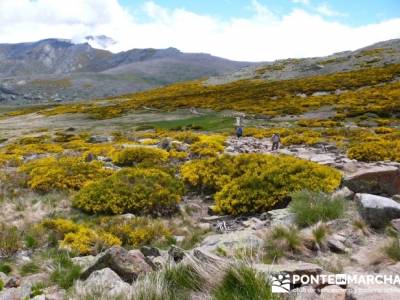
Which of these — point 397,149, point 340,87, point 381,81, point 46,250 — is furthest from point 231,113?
point 46,250

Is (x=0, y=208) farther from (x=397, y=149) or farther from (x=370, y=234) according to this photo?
(x=397, y=149)

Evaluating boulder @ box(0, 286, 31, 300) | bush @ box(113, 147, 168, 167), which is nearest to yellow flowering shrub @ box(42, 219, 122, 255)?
boulder @ box(0, 286, 31, 300)

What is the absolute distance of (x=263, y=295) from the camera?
4.89 metres

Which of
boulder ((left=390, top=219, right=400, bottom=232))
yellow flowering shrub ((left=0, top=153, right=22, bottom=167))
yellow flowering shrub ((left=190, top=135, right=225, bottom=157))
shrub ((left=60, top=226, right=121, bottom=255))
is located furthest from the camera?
yellow flowering shrub ((left=0, top=153, right=22, bottom=167))

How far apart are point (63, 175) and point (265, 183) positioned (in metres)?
7.80

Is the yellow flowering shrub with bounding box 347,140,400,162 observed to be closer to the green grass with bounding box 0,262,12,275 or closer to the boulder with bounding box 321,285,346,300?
the boulder with bounding box 321,285,346,300

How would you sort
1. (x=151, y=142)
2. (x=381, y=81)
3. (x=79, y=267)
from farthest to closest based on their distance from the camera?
1. (x=381, y=81)
2. (x=151, y=142)
3. (x=79, y=267)

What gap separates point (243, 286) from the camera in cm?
511

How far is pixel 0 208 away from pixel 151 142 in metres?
14.1

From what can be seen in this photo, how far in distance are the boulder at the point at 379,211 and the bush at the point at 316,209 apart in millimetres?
549

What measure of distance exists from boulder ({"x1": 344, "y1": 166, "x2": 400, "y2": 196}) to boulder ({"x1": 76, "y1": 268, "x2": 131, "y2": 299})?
6.99 m

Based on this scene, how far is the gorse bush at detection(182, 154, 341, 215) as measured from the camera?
1265 cm

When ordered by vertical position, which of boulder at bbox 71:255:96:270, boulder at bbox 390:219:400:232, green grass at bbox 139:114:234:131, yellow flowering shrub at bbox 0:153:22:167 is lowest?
green grass at bbox 139:114:234:131

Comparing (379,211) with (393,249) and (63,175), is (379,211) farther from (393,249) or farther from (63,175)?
(63,175)
